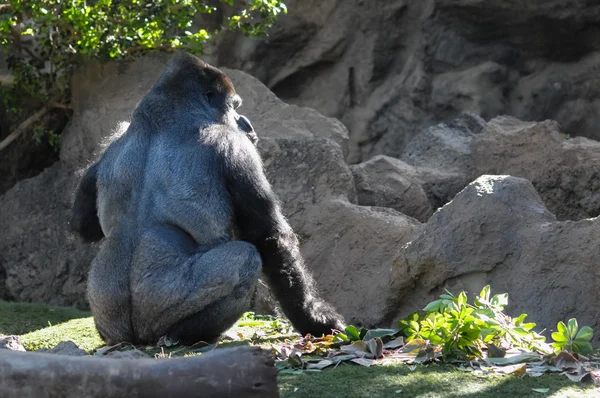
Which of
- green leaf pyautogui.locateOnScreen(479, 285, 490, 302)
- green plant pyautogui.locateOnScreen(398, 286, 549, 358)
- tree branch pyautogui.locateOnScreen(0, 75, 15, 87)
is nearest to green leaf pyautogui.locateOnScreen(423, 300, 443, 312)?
green plant pyautogui.locateOnScreen(398, 286, 549, 358)

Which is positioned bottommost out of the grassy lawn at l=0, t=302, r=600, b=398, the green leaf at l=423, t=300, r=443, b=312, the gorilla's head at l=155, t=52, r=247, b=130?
the grassy lawn at l=0, t=302, r=600, b=398

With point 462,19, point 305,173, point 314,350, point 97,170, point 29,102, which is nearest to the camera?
point 314,350

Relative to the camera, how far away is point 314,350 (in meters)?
3.81

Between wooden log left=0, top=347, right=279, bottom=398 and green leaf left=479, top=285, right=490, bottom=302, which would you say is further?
green leaf left=479, top=285, right=490, bottom=302

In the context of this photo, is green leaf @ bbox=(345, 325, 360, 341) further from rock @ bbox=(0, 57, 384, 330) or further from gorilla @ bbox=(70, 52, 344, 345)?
rock @ bbox=(0, 57, 384, 330)

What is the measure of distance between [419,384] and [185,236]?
4.96 feet

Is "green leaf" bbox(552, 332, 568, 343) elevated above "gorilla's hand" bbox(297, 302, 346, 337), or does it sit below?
above

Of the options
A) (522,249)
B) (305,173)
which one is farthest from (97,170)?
(522,249)

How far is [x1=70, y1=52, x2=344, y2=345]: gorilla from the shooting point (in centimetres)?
419

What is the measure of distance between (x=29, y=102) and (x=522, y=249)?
4.40 m

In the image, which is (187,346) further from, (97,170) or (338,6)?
(338,6)

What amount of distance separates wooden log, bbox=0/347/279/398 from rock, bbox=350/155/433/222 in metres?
3.65

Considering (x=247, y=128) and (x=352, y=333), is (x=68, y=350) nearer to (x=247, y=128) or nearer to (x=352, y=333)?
(x=352, y=333)

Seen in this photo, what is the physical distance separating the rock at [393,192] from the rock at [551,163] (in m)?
0.54
